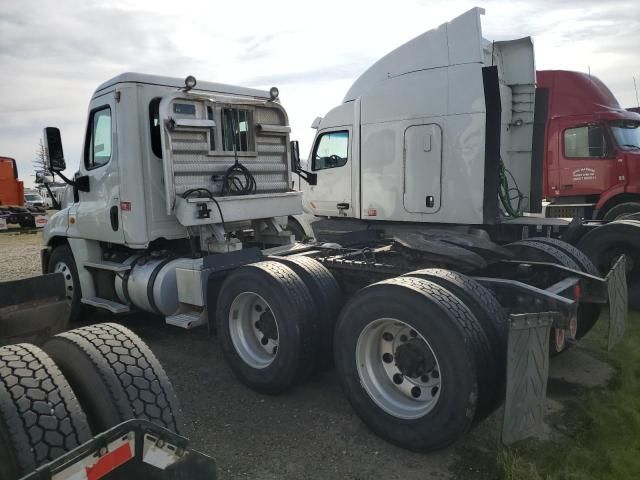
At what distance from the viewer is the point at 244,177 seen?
5.94m

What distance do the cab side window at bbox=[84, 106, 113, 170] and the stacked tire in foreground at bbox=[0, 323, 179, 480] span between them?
12.3 ft

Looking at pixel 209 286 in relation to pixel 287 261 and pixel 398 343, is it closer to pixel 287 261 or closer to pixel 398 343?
pixel 287 261

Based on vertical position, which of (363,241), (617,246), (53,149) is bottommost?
(617,246)

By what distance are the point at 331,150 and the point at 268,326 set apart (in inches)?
177

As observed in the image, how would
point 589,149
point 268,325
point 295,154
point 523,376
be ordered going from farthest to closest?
point 589,149
point 295,154
point 268,325
point 523,376

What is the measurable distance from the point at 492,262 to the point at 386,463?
86.6 inches

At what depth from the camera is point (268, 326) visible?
445cm

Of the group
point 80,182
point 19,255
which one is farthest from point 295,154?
point 19,255

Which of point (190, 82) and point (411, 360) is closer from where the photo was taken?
point (411, 360)

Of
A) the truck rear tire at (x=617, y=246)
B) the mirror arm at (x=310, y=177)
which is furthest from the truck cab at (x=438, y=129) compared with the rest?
the truck rear tire at (x=617, y=246)

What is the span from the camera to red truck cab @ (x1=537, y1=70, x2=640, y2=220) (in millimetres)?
9336

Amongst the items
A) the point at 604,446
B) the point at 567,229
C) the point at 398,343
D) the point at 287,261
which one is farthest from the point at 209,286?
the point at 567,229

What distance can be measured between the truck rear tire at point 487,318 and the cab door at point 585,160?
7443 millimetres

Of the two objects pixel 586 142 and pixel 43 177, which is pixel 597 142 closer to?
pixel 586 142
